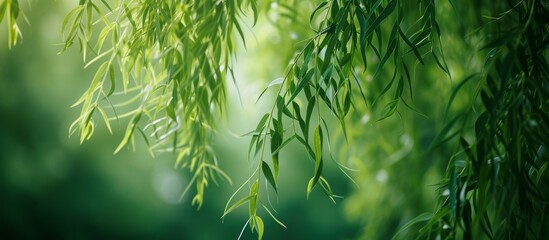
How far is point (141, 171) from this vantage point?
→ 422cm

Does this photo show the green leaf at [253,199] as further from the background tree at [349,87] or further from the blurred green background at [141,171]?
the blurred green background at [141,171]

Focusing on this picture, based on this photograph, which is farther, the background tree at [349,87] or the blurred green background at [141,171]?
the blurred green background at [141,171]

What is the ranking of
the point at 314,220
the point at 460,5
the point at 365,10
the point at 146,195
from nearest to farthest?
the point at 365,10
the point at 460,5
the point at 146,195
the point at 314,220

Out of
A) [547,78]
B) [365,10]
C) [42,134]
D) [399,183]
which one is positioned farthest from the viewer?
[42,134]

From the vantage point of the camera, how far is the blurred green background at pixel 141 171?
2.39 metres

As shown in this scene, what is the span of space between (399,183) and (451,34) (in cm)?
71

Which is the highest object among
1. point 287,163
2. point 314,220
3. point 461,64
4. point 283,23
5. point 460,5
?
point 283,23

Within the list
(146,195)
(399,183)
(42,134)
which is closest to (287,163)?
(146,195)

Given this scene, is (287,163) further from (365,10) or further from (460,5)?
(365,10)

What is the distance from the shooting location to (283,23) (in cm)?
207

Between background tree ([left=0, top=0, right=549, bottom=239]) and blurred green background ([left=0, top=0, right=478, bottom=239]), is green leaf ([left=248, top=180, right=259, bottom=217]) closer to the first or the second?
background tree ([left=0, top=0, right=549, bottom=239])

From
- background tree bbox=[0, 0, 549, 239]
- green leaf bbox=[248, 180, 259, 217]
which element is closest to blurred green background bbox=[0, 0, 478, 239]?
background tree bbox=[0, 0, 549, 239]

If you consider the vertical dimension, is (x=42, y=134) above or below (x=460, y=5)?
above

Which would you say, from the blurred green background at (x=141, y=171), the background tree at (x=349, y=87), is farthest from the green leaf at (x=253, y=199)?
the blurred green background at (x=141, y=171)
